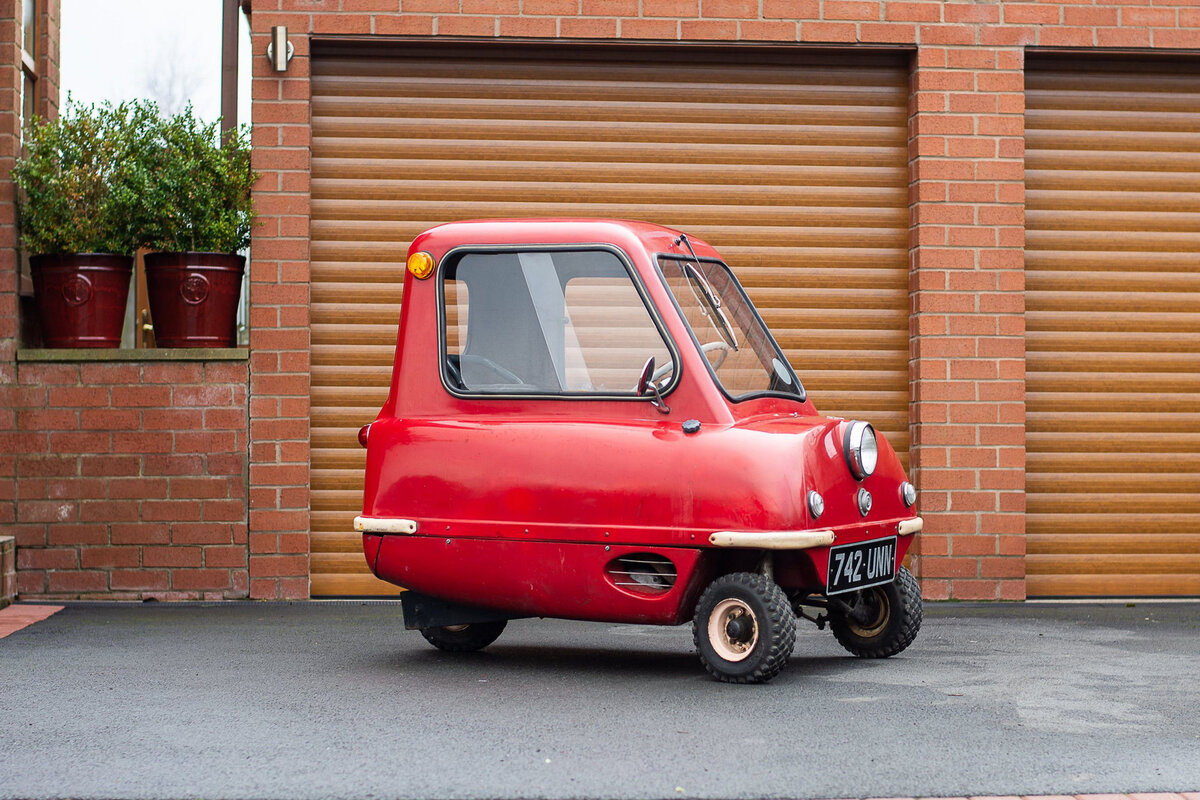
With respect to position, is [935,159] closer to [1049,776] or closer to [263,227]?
[263,227]

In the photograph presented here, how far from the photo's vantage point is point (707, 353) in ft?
20.0

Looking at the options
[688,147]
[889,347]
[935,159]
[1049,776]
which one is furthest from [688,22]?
[1049,776]

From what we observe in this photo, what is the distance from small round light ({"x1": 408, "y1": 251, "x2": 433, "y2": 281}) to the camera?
6457mm

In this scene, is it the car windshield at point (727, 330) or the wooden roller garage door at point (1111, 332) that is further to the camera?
the wooden roller garage door at point (1111, 332)

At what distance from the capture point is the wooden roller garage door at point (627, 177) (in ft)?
30.7

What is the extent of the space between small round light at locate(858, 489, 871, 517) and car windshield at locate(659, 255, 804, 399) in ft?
2.04

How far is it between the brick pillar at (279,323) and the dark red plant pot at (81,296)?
83 cm

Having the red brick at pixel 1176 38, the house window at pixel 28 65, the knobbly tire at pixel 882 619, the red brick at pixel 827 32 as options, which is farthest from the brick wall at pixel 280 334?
the red brick at pixel 1176 38

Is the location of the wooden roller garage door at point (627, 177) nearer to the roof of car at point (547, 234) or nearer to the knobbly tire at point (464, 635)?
the knobbly tire at point (464, 635)

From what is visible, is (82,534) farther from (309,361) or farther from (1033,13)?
(1033,13)

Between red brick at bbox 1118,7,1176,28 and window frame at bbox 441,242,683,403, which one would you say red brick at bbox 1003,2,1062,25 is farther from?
window frame at bbox 441,242,683,403

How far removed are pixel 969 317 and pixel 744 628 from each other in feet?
14.2

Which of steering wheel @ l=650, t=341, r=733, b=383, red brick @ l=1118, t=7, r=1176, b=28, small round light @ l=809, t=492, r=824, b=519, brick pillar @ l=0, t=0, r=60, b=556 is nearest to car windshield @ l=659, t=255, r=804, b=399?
steering wheel @ l=650, t=341, r=733, b=383

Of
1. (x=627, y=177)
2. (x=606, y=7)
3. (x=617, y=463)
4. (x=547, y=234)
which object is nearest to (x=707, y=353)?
(x=617, y=463)
